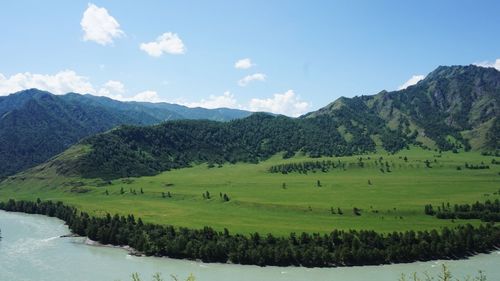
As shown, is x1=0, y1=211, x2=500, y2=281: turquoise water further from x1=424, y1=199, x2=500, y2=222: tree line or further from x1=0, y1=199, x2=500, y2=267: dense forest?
x1=424, y1=199, x2=500, y2=222: tree line

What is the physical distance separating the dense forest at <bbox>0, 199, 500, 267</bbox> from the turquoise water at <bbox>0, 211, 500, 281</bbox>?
304 cm

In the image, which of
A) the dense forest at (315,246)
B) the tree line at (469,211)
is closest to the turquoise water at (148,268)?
the dense forest at (315,246)

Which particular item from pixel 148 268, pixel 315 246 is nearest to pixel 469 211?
pixel 315 246

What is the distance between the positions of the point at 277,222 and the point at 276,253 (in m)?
48.3

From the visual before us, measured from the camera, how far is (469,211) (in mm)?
172125

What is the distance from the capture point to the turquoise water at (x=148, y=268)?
11194 centimetres

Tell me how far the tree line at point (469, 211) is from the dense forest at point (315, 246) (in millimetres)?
18154

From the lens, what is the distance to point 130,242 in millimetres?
146125

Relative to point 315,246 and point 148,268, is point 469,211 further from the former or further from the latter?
point 148,268

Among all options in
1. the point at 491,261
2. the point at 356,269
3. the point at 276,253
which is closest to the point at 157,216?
the point at 276,253

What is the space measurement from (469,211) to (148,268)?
374 feet

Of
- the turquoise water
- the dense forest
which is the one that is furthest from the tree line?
the turquoise water

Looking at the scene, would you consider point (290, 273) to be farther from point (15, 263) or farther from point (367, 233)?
point (15, 263)

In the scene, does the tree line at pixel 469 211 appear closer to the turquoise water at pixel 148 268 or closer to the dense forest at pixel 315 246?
the dense forest at pixel 315 246
